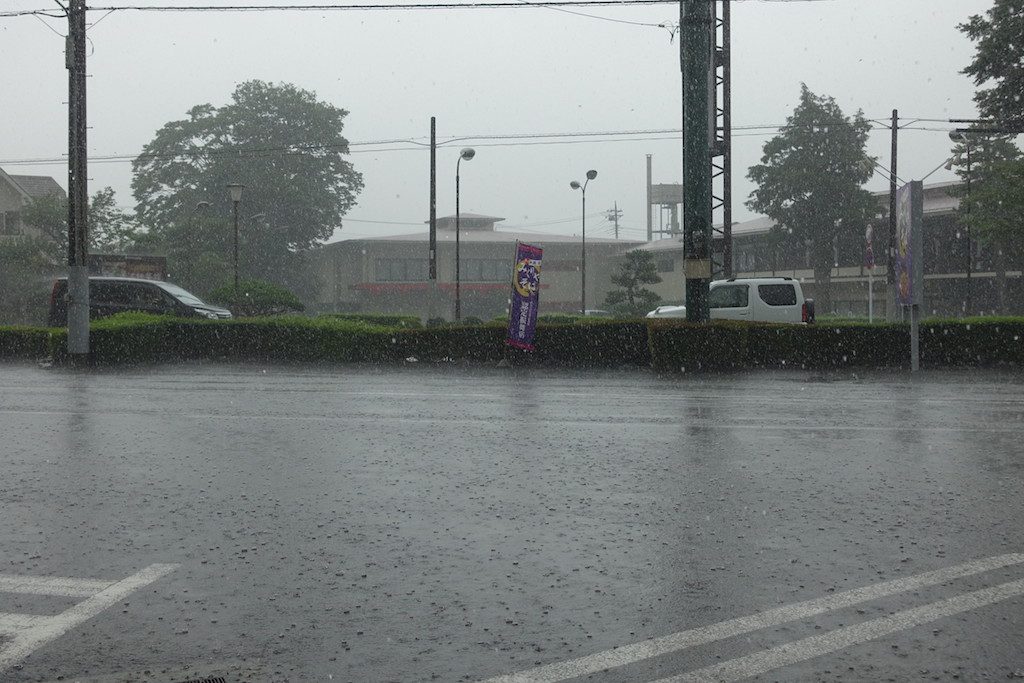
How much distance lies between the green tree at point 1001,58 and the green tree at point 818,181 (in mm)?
15779

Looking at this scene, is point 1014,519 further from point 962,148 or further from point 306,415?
point 962,148

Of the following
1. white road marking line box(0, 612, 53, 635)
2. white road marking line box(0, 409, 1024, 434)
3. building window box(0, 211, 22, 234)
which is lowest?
white road marking line box(0, 612, 53, 635)

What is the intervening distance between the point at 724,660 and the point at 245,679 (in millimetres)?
1674

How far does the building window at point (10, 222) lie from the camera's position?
51656 mm

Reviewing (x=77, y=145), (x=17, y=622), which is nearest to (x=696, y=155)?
(x=77, y=145)

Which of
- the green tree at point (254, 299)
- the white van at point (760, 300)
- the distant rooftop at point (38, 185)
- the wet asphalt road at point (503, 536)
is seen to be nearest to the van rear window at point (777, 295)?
the white van at point (760, 300)

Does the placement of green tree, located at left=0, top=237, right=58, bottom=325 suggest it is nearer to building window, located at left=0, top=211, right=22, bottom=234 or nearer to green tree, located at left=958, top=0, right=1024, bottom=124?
building window, located at left=0, top=211, right=22, bottom=234

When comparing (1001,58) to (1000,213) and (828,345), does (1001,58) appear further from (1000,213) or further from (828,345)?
(828,345)

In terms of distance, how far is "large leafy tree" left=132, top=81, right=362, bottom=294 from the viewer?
59.0m

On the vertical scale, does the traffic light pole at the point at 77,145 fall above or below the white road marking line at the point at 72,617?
above

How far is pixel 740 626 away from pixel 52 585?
3002 mm

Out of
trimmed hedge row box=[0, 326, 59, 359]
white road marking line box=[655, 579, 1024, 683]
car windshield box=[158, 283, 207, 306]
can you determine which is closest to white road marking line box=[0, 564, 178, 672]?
white road marking line box=[655, 579, 1024, 683]

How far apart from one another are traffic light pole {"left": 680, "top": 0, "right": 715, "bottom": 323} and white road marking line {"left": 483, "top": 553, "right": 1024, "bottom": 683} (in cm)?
1398

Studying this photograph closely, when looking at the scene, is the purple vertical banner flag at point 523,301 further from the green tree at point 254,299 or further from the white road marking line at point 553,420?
the green tree at point 254,299
